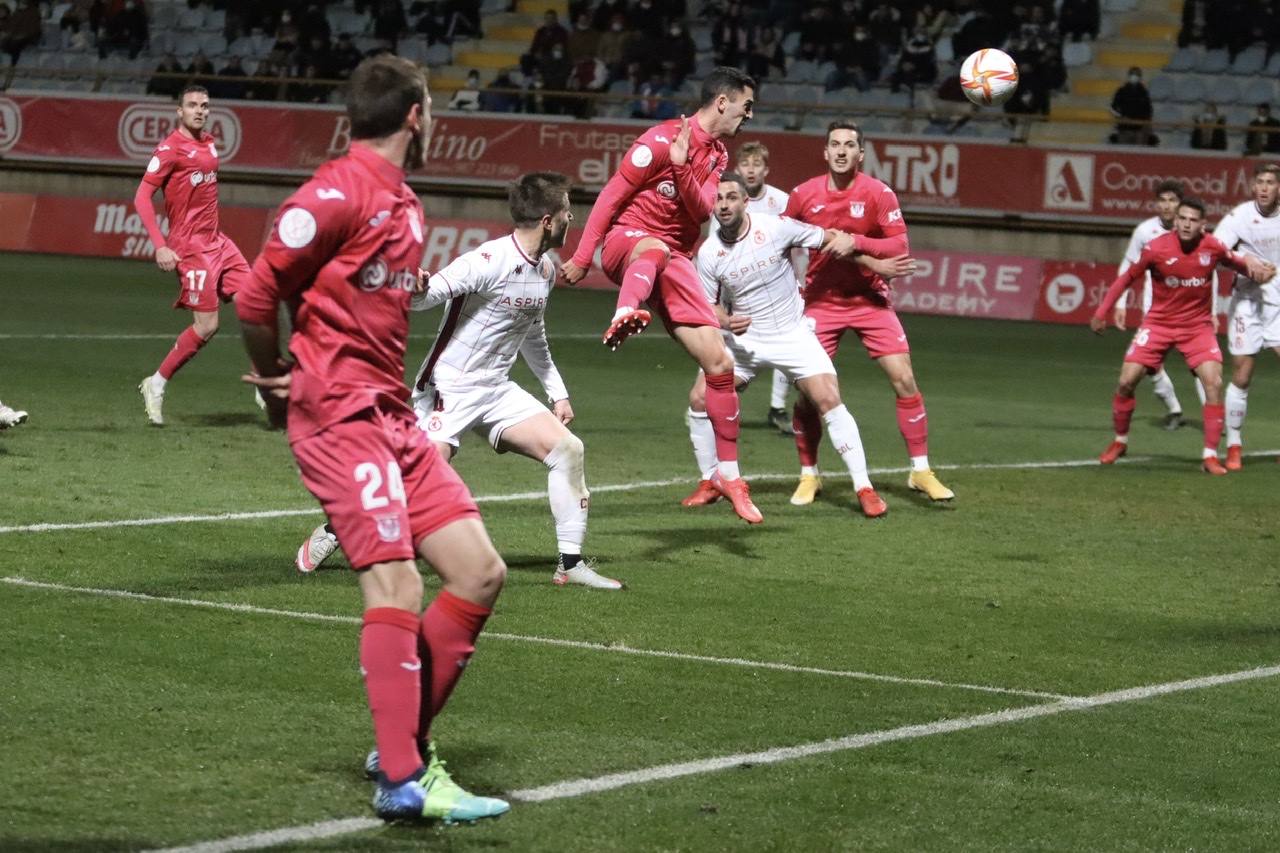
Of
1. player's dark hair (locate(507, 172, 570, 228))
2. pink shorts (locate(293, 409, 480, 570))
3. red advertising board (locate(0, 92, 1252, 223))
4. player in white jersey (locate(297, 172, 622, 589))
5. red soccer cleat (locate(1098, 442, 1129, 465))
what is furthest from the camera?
red advertising board (locate(0, 92, 1252, 223))

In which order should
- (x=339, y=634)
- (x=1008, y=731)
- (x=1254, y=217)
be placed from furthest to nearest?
(x=1254, y=217) → (x=339, y=634) → (x=1008, y=731)

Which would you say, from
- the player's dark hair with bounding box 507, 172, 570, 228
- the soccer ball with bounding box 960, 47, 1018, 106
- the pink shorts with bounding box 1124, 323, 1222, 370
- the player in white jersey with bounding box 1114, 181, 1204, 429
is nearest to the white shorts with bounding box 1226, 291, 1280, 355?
the player in white jersey with bounding box 1114, 181, 1204, 429

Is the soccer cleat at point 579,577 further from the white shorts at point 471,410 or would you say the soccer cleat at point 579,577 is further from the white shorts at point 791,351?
the white shorts at point 791,351

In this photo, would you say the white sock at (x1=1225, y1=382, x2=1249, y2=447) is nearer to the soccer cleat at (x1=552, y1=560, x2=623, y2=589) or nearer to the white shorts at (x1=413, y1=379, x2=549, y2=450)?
the soccer cleat at (x1=552, y1=560, x2=623, y2=589)

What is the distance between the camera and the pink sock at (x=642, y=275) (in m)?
9.90

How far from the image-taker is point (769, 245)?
11844mm

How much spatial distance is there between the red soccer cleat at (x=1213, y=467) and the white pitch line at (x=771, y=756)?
6708mm

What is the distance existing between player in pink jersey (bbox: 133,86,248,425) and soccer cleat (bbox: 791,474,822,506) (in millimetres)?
4671

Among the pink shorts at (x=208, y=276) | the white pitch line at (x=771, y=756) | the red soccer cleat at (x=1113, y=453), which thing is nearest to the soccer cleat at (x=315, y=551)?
the white pitch line at (x=771, y=756)

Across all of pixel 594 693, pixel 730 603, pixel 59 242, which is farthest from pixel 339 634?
pixel 59 242

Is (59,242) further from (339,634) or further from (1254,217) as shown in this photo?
(339,634)

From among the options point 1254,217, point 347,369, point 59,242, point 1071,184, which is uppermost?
point 347,369

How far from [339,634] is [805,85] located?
2366 cm

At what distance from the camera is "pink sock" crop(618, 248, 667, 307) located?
32.5 ft
